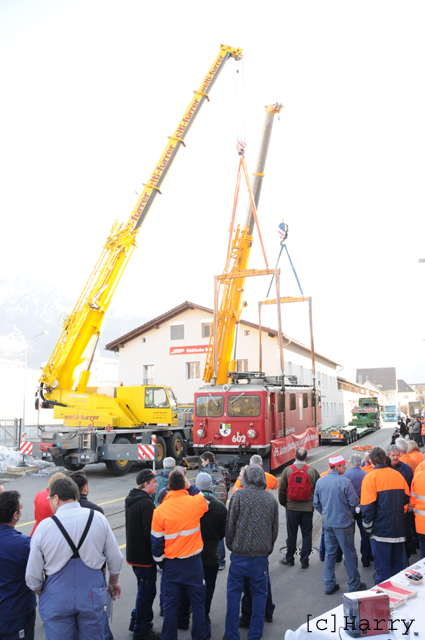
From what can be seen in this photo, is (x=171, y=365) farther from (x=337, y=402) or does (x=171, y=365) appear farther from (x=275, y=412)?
(x=337, y=402)

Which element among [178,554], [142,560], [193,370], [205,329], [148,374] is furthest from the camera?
[148,374]

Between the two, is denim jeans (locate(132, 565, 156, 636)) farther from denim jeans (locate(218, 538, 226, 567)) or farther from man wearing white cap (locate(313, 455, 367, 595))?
man wearing white cap (locate(313, 455, 367, 595))

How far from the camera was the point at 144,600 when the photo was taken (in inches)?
189

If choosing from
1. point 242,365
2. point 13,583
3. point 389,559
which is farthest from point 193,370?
point 13,583

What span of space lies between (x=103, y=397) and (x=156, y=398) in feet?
7.39

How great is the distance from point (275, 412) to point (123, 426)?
18.1 feet

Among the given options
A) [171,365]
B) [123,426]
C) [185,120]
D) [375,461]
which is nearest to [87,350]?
[123,426]

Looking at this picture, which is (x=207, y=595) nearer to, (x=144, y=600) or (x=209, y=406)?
(x=144, y=600)

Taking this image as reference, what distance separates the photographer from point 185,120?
18094mm

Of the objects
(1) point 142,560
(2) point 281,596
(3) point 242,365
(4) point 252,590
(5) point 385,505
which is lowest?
Result: (2) point 281,596

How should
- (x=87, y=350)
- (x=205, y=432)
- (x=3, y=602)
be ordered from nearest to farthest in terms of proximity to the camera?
(x=3, y=602) < (x=205, y=432) < (x=87, y=350)

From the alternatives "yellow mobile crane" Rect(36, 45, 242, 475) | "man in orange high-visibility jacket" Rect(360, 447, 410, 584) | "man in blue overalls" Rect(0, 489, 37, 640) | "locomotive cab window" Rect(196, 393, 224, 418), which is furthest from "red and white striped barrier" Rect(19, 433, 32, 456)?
"man in orange high-visibility jacket" Rect(360, 447, 410, 584)

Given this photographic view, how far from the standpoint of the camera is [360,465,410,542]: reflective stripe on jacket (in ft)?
17.6

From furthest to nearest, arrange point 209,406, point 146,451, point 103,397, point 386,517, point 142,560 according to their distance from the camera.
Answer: point 103,397
point 209,406
point 146,451
point 386,517
point 142,560
